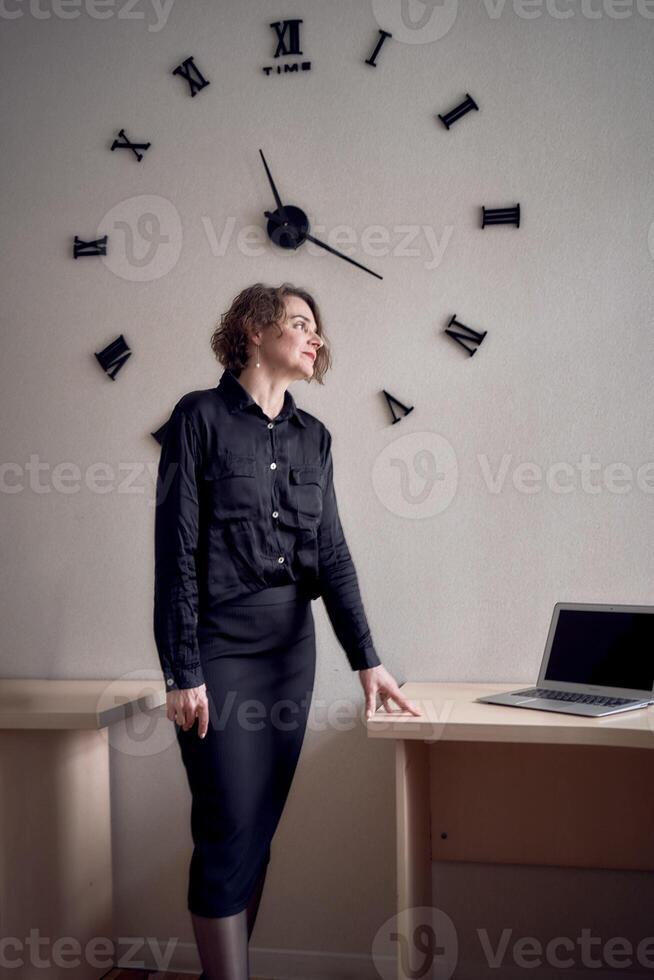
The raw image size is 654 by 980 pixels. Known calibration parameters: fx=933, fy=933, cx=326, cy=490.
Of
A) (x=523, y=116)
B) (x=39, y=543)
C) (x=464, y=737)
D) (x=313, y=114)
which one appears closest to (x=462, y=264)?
(x=523, y=116)

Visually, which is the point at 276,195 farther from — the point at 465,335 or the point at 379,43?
the point at 465,335

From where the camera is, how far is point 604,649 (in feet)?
6.53

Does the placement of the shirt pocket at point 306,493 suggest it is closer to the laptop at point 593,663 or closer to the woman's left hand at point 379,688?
the woman's left hand at point 379,688

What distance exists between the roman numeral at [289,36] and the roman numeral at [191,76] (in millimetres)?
206

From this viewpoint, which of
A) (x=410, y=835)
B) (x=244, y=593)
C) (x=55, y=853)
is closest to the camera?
Answer: (x=244, y=593)

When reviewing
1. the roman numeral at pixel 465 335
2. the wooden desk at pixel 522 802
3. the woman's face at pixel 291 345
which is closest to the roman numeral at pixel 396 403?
the roman numeral at pixel 465 335

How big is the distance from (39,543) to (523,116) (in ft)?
5.43

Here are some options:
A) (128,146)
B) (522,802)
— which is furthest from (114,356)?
(522,802)

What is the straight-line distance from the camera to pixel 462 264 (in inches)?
91.0

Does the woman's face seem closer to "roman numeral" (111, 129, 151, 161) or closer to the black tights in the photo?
"roman numeral" (111, 129, 151, 161)

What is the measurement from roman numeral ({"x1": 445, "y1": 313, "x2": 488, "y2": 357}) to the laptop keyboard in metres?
0.83

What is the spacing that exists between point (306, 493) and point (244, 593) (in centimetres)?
26

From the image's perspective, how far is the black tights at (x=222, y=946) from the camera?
1696mm

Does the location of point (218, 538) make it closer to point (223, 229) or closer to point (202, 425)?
point (202, 425)
